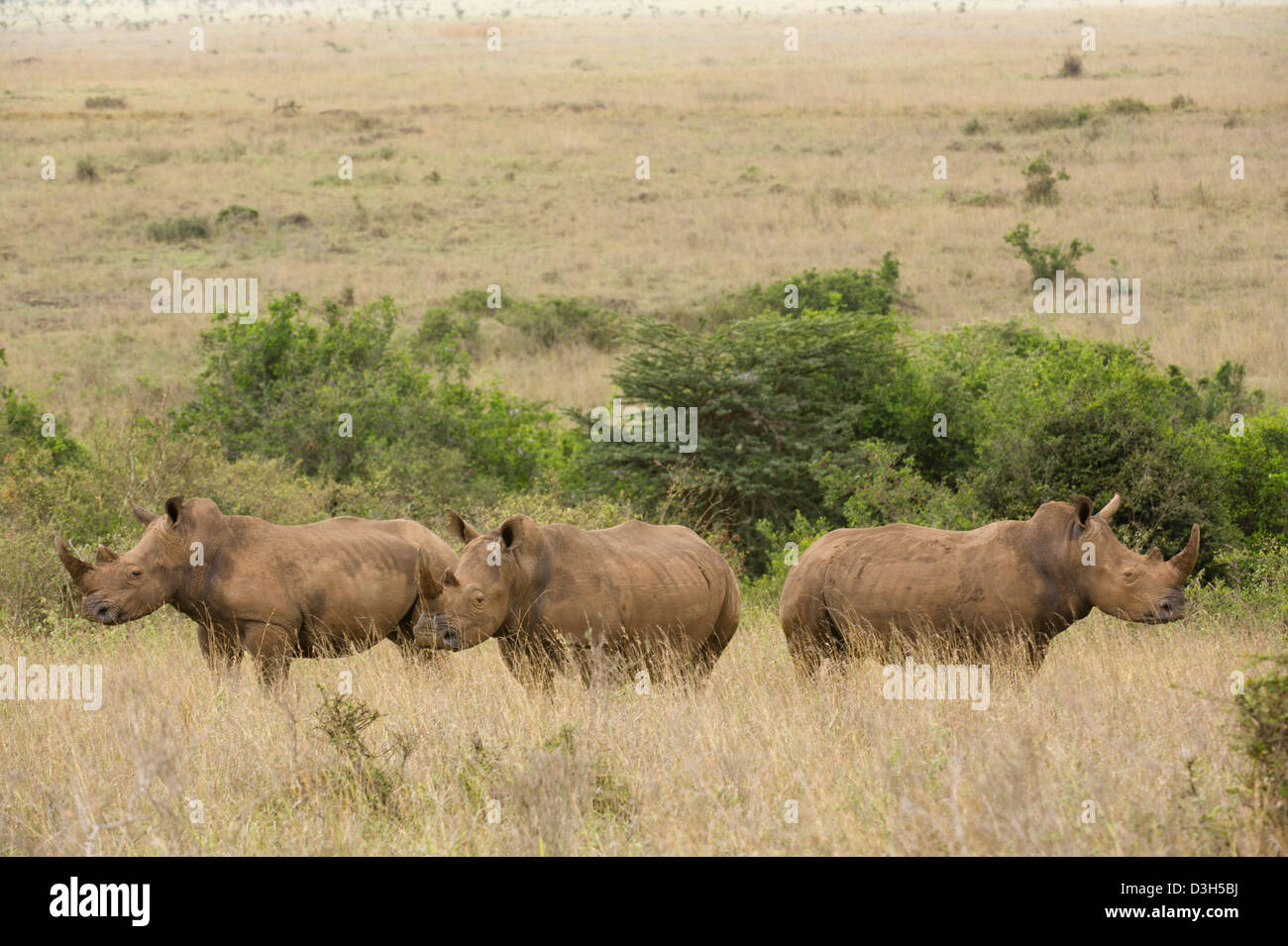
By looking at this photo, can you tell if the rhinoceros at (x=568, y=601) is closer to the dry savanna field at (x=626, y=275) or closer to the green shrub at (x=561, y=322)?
the dry savanna field at (x=626, y=275)

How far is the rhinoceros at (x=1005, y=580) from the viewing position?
832cm

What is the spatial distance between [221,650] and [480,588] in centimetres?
194

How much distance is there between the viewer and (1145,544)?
1277 cm

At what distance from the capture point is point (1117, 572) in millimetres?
8336

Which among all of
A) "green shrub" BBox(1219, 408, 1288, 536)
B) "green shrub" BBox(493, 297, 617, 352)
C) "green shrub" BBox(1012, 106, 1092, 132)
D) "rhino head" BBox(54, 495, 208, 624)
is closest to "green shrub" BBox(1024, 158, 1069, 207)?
"green shrub" BBox(1012, 106, 1092, 132)

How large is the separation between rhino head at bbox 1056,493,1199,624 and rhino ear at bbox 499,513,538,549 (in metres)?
3.17

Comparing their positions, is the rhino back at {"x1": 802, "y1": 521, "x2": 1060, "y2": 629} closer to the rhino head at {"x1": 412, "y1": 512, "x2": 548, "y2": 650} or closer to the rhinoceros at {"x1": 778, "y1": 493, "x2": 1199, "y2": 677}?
the rhinoceros at {"x1": 778, "y1": 493, "x2": 1199, "y2": 677}

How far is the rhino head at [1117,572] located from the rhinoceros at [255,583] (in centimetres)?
391

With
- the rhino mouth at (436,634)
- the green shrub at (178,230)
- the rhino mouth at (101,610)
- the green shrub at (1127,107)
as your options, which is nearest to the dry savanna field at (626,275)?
the green shrub at (1127,107)

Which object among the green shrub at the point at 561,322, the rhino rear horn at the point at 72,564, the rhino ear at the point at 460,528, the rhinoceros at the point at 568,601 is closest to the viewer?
the rhinoceros at the point at 568,601

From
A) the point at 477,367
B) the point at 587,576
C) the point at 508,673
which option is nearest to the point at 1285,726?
the point at 587,576

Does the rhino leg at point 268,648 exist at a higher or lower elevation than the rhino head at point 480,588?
lower

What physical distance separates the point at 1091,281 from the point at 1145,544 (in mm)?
18799

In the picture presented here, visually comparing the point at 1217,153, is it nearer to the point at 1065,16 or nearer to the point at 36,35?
the point at 1065,16
